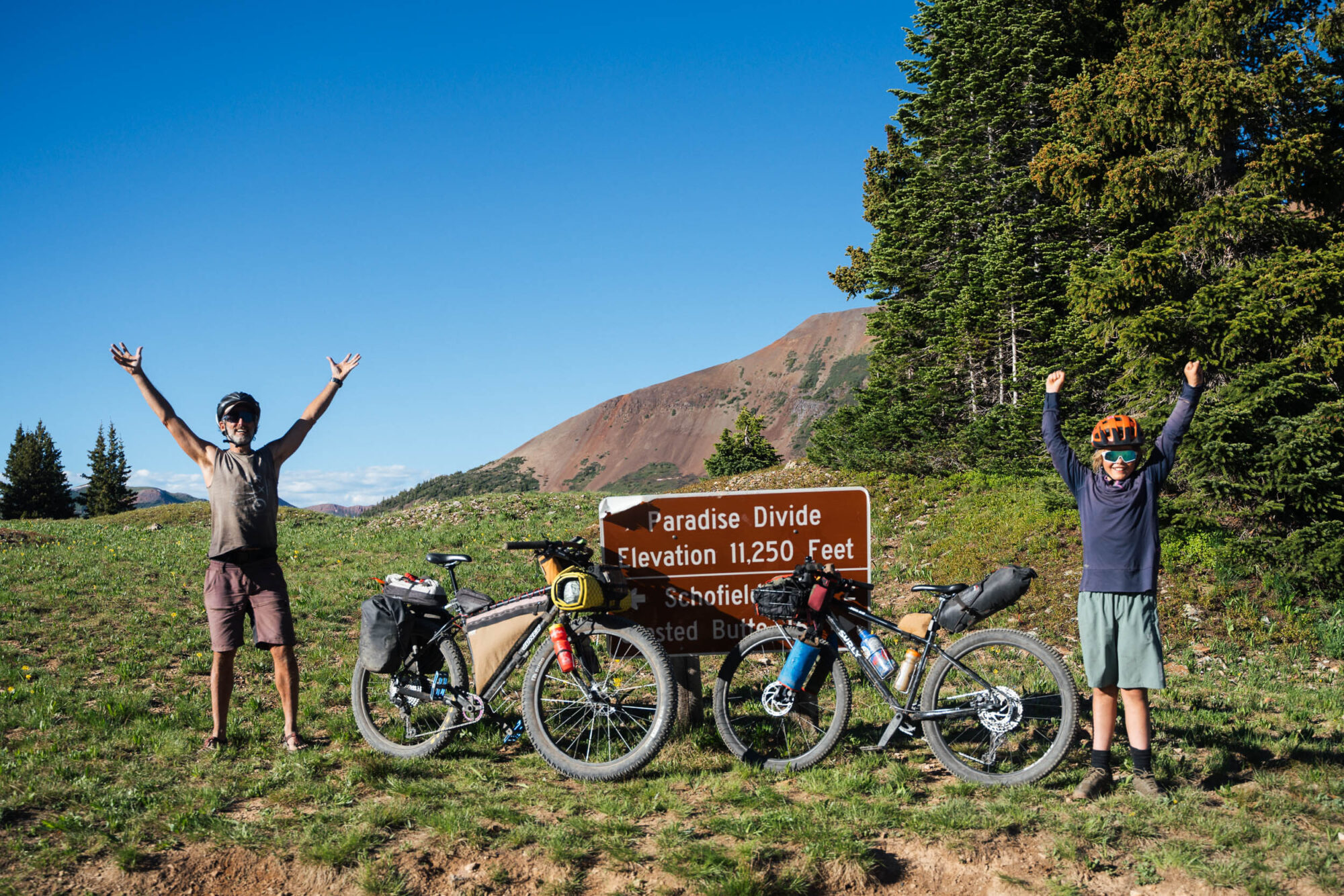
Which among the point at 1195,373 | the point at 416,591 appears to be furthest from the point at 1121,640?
the point at 416,591

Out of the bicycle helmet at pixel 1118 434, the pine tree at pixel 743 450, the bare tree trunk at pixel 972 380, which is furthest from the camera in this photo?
the pine tree at pixel 743 450

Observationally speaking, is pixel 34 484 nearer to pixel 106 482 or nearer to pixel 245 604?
pixel 106 482

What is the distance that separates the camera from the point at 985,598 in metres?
4.97

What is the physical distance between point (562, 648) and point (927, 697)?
233 cm

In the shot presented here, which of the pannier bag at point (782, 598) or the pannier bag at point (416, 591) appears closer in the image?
the pannier bag at point (782, 598)

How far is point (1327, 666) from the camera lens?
7789 millimetres

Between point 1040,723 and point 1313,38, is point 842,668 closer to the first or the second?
point 1040,723

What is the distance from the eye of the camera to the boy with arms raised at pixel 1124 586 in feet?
15.2

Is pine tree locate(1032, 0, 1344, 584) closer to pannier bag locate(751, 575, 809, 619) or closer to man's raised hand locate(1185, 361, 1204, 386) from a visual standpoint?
man's raised hand locate(1185, 361, 1204, 386)

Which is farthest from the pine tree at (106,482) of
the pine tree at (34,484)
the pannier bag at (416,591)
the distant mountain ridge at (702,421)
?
→ the distant mountain ridge at (702,421)

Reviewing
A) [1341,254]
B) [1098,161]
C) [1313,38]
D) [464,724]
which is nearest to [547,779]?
[464,724]

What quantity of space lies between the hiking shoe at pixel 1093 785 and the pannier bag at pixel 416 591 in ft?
14.0

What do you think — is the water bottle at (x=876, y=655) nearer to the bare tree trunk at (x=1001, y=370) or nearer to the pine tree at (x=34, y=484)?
the bare tree trunk at (x=1001, y=370)

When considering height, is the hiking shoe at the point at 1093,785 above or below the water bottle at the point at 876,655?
below
